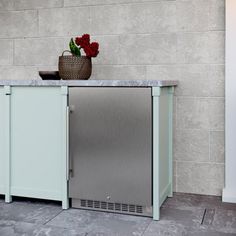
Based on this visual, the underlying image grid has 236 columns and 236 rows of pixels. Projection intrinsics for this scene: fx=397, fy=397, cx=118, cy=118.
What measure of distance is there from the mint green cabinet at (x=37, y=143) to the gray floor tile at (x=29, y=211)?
0.24 ft

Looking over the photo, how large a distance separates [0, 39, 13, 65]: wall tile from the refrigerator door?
1311 millimetres

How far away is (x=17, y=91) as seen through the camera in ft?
9.83

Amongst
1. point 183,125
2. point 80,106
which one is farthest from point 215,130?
point 80,106

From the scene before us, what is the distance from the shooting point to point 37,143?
298 cm

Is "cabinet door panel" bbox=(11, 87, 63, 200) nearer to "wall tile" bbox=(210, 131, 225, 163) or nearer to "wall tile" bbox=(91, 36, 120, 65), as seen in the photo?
"wall tile" bbox=(91, 36, 120, 65)

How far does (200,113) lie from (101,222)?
126cm

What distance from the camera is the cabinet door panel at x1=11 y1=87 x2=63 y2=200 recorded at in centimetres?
292

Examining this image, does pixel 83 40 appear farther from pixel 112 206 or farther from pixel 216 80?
pixel 112 206

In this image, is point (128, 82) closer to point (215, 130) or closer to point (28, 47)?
point (215, 130)

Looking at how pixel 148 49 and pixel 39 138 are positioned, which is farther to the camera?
pixel 148 49

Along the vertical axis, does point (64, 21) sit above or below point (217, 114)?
above

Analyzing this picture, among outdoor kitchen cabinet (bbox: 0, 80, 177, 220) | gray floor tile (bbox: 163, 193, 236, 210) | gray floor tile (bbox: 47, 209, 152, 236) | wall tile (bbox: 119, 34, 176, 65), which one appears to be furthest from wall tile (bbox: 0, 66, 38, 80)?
gray floor tile (bbox: 163, 193, 236, 210)

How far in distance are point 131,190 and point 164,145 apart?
46 cm

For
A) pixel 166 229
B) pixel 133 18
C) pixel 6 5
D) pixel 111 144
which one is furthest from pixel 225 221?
pixel 6 5
